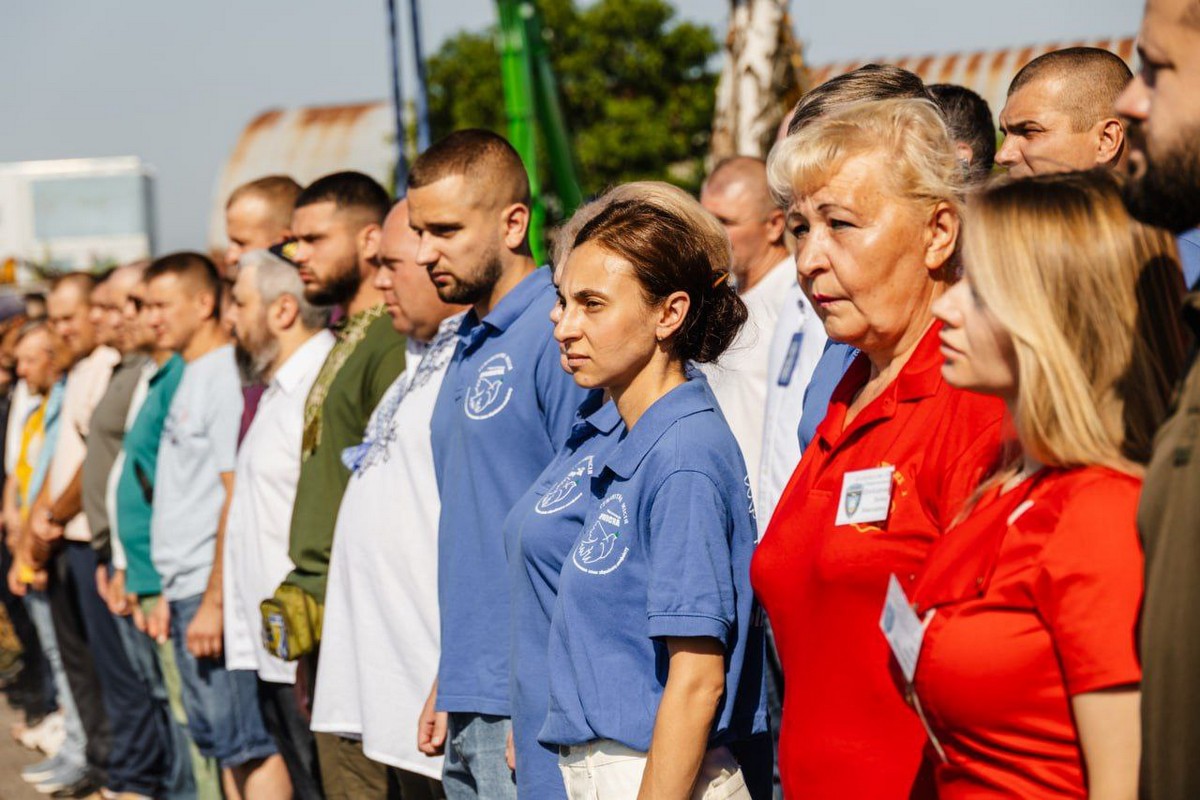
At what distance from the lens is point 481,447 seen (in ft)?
12.2

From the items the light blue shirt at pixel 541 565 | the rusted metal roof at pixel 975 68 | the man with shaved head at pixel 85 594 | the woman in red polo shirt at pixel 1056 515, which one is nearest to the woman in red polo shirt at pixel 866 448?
the woman in red polo shirt at pixel 1056 515

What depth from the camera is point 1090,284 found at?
2.06 meters

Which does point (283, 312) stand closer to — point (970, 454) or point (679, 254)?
point (679, 254)

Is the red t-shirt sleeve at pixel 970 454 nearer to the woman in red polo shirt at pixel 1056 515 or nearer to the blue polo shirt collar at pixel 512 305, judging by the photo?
the woman in red polo shirt at pixel 1056 515

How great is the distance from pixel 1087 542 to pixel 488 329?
7.19ft

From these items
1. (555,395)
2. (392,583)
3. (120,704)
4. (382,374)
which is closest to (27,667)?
(120,704)

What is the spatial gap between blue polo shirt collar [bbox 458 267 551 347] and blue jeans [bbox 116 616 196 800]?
3688mm

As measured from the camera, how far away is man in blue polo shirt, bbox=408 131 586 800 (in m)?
3.66

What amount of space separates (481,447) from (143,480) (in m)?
3.15

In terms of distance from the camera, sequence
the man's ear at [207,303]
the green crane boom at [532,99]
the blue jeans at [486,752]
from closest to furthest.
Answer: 1. the blue jeans at [486,752]
2. the man's ear at [207,303]
3. the green crane boom at [532,99]

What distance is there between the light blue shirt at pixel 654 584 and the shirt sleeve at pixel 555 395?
0.65 m

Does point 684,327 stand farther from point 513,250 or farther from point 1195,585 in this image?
point 1195,585

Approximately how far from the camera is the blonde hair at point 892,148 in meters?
2.64

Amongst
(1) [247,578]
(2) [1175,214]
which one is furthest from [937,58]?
(2) [1175,214]
